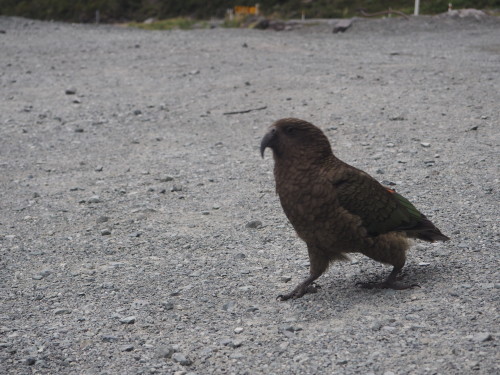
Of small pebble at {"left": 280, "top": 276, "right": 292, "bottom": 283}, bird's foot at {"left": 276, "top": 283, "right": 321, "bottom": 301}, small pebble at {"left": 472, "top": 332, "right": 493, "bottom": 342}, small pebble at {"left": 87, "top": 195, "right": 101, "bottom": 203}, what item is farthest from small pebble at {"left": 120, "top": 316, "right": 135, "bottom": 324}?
small pebble at {"left": 87, "top": 195, "right": 101, "bottom": 203}

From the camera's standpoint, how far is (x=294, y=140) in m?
4.79

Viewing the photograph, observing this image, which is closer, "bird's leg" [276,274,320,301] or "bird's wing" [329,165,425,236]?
"bird's wing" [329,165,425,236]

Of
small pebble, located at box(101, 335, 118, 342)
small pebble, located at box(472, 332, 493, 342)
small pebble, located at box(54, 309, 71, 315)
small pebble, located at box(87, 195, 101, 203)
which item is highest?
small pebble, located at box(472, 332, 493, 342)

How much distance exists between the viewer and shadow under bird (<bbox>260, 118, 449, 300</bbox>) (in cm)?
464

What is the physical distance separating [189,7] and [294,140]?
109ft

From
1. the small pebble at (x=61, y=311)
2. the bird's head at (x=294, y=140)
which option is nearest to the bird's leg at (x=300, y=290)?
the bird's head at (x=294, y=140)

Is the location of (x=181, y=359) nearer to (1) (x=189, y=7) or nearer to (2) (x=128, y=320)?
(2) (x=128, y=320)

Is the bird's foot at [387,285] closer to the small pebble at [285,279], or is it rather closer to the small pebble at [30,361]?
the small pebble at [285,279]

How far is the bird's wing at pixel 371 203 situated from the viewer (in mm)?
4680

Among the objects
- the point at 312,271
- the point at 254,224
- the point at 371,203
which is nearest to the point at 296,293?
the point at 312,271

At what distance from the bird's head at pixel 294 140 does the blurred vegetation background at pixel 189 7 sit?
20.5m

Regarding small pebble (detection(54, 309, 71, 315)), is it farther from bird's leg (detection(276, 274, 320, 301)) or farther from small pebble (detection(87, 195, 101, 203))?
small pebble (detection(87, 195, 101, 203))

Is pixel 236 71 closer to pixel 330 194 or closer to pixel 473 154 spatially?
pixel 473 154

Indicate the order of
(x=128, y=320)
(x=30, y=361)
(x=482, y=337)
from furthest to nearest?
(x=128, y=320) → (x=30, y=361) → (x=482, y=337)
